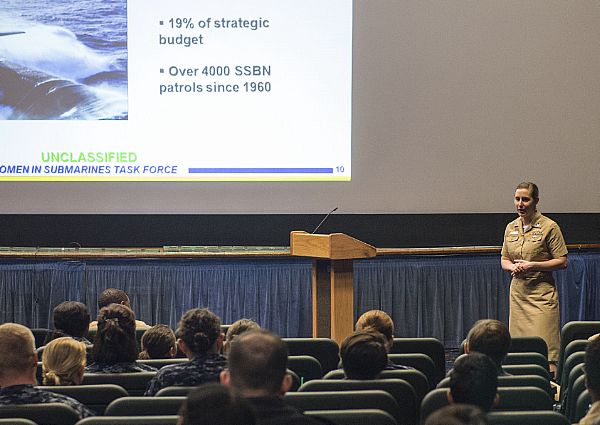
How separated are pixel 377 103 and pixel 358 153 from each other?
46cm

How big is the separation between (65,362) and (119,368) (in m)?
0.43

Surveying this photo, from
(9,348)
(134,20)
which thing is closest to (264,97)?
(134,20)

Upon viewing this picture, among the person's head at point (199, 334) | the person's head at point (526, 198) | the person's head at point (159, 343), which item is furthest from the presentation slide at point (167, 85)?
the person's head at point (199, 334)

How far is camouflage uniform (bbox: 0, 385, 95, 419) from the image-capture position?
3.46 meters

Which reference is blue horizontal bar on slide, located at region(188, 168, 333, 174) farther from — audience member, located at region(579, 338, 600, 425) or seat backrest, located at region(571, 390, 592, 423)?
audience member, located at region(579, 338, 600, 425)

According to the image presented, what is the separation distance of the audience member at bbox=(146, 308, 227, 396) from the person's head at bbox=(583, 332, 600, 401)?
60.8 inches

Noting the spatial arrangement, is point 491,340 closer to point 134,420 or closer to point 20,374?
point 134,420

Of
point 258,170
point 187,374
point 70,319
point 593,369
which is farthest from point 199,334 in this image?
point 258,170

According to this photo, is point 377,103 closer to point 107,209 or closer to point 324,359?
point 107,209

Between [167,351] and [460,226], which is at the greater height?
[460,226]

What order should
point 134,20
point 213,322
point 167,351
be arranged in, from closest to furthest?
1. point 213,322
2. point 167,351
3. point 134,20

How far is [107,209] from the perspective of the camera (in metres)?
8.00

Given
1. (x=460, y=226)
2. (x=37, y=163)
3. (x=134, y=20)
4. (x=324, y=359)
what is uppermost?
(x=134, y=20)

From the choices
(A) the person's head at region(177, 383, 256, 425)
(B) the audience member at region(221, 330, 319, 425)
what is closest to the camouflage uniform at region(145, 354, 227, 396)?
(B) the audience member at region(221, 330, 319, 425)
